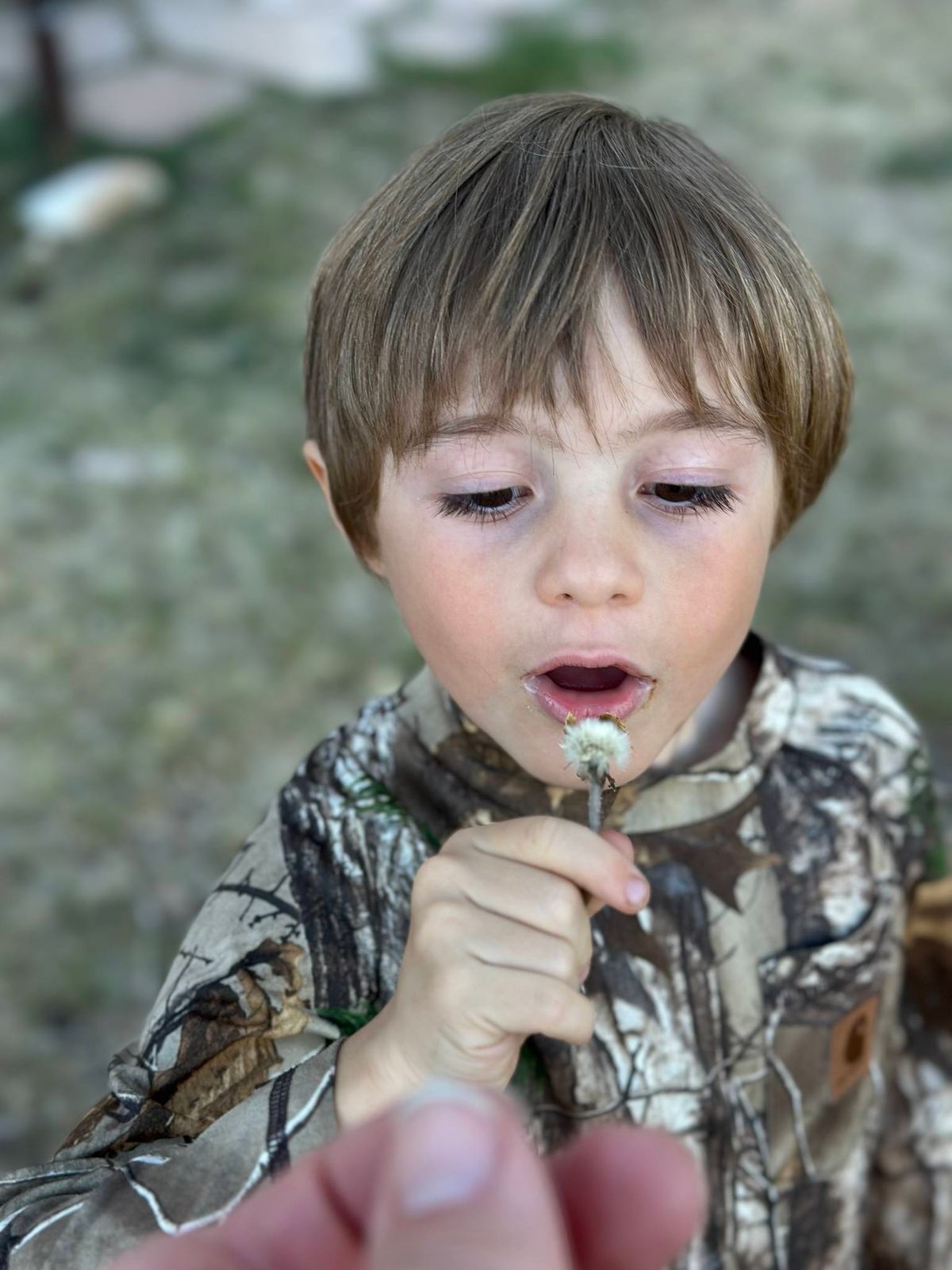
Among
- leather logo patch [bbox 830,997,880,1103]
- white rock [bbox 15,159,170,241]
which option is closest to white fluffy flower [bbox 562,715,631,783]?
leather logo patch [bbox 830,997,880,1103]

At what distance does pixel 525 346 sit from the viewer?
3.59 feet

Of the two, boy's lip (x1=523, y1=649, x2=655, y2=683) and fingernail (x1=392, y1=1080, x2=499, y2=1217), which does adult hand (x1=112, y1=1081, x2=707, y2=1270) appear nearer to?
fingernail (x1=392, y1=1080, x2=499, y2=1217)

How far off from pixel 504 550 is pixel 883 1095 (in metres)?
0.87

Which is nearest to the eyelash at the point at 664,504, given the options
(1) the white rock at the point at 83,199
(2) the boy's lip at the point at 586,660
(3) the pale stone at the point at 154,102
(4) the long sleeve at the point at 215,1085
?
(2) the boy's lip at the point at 586,660

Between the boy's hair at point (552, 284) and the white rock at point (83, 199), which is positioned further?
the white rock at point (83, 199)

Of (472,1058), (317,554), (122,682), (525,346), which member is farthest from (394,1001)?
(317,554)

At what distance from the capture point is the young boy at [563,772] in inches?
41.8

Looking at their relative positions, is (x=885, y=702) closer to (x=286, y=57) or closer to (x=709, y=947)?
(x=709, y=947)

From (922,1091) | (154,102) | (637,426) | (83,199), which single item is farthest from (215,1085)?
(154,102)

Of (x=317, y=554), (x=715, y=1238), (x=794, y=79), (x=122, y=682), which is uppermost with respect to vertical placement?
(x=794, y=79)

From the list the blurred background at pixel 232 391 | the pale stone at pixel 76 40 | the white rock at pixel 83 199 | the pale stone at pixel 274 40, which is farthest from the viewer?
the pale stone at pixel 274 40

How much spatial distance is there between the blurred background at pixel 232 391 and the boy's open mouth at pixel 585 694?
1.44 metres

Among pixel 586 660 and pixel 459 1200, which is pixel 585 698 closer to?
pixel 586 660

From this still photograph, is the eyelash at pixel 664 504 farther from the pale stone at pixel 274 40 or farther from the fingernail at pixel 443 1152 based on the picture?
the pale stone at pixel 274 40
